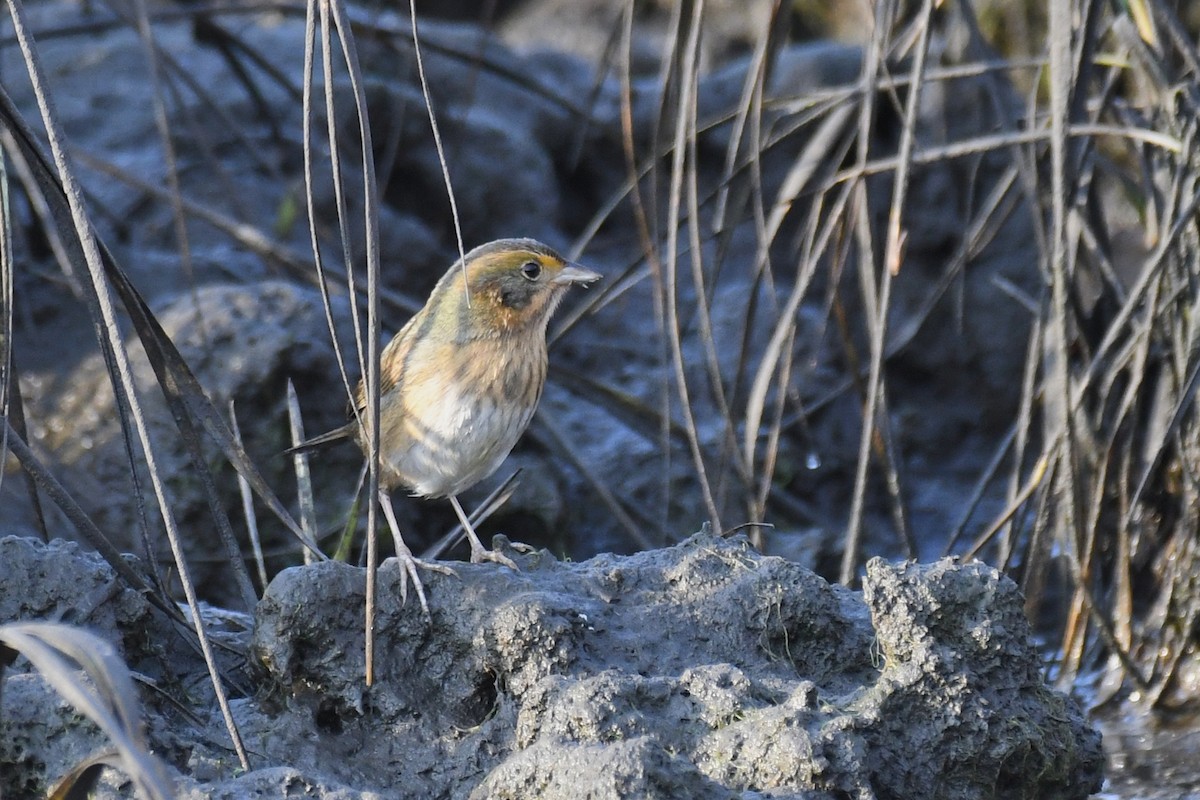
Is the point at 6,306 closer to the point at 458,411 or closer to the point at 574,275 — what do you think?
the point at 458,411

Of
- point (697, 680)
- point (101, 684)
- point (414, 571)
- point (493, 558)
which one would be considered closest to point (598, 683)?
point (697, 680)

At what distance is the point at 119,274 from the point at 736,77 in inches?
241

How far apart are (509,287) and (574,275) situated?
191mm

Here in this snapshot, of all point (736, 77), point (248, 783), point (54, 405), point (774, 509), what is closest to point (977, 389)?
point (774, 509)

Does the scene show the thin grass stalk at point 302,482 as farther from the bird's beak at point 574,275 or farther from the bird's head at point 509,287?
the bird's beak at point 574,275

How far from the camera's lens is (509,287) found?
4570 mm

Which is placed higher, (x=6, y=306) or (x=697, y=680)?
(x=6, y=306)

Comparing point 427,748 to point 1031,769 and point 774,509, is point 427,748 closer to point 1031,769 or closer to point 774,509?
point 1031,769

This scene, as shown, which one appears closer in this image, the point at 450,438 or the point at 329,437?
the point at 450,438

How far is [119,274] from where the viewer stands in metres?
3.24

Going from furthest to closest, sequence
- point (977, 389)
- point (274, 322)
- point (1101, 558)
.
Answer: point (977, 389)
point (274, 322)
point (1101, 558)

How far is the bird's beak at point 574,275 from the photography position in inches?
180

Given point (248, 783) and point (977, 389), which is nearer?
point (248, 783)

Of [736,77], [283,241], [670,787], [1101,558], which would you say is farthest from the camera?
[736,77]
